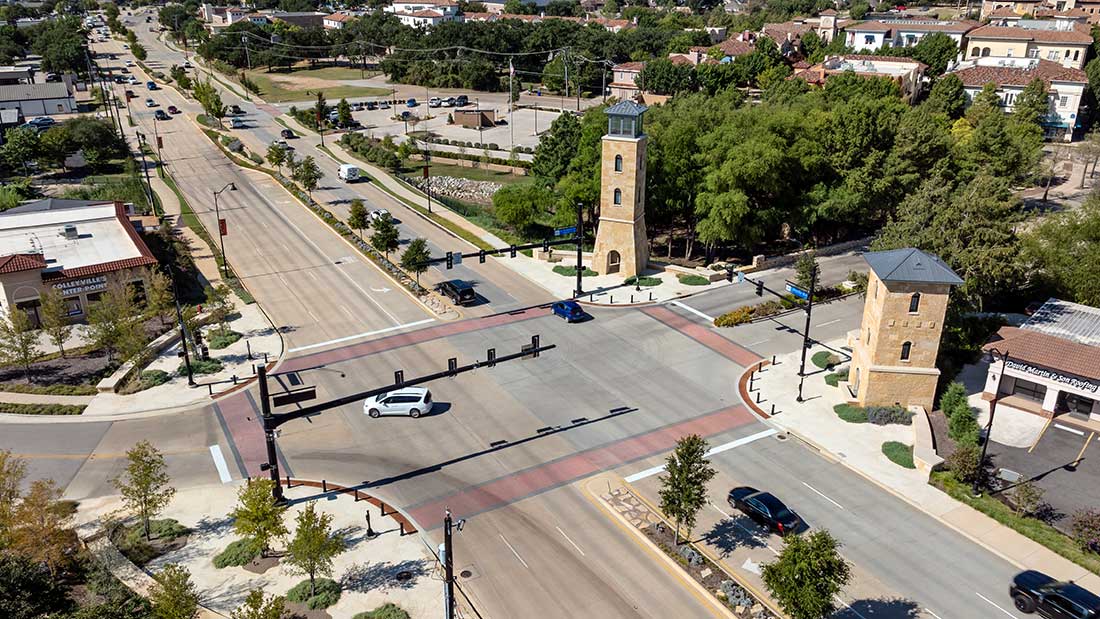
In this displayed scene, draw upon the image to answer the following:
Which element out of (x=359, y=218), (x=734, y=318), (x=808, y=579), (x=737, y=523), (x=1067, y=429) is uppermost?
(x=359, y=218)

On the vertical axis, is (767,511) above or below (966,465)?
below

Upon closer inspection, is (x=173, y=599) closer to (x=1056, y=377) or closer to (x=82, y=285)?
(x=82, y=285)

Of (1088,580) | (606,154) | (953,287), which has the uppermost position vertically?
(606,154)

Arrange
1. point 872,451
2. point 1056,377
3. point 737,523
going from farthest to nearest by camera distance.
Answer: point 1056,377
point 872,451
point 737,523

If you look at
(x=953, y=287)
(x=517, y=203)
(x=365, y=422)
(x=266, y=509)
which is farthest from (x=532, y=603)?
(x=517, y=203)

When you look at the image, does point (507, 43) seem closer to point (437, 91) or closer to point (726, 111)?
point (437, 91)

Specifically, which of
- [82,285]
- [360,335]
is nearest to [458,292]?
[360,335]

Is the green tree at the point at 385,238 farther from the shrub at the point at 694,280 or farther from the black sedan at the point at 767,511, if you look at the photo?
the black sedan at the point at 767,511
